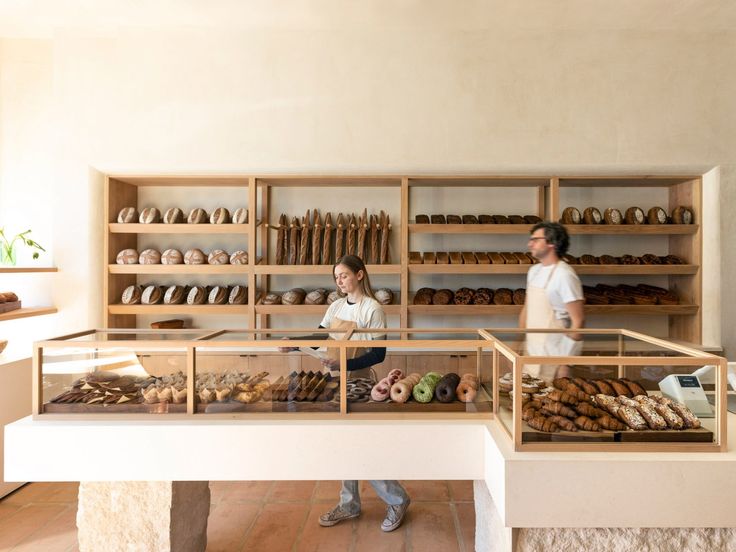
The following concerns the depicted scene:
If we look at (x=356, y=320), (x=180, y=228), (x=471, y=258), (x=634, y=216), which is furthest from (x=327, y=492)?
(x=634, y=216)

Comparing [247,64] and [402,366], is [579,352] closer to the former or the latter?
[402,366]

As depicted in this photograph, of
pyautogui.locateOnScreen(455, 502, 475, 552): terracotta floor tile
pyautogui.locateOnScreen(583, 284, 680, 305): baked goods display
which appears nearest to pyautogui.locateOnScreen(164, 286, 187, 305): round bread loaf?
pyautogui.locateOnScreen(455, 502, 475, 552): terracotta floor tile

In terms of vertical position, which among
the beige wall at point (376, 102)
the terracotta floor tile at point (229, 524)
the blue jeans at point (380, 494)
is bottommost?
the terracotta floor tile at point (229, 524)

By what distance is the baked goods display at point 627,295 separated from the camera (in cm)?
373

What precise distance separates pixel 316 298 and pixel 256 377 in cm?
192

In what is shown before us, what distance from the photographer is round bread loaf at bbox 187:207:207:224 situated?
152 inches

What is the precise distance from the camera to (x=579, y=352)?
166 cm

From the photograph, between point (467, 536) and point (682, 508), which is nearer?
point (682, 508)

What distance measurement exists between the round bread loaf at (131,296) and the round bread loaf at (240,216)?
2.98ft

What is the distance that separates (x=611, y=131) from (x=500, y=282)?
1.36 m

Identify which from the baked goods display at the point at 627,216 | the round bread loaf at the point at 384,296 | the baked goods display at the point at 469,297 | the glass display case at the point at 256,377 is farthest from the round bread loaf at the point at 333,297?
the glass display case at the point at 256,377

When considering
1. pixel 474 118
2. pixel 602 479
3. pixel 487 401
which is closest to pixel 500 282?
pixel 474 118

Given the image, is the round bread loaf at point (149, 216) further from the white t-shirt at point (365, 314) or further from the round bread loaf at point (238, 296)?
the white t-shirt at point (365, 314)

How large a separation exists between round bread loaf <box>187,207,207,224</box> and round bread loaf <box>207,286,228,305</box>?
1.70 ft
